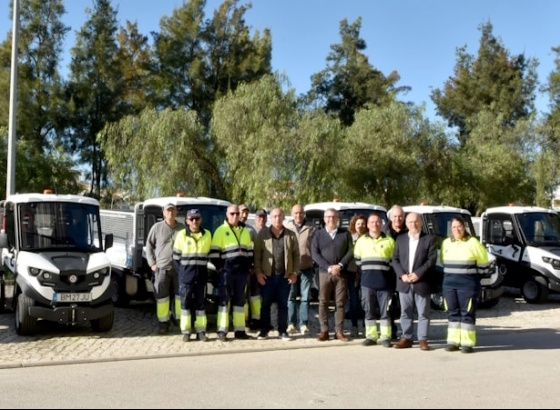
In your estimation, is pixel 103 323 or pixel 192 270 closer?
pixel 192 270

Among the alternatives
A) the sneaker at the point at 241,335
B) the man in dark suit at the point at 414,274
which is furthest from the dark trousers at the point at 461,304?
the sneaker at the point at 241,335

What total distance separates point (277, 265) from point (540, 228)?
8.64 metres

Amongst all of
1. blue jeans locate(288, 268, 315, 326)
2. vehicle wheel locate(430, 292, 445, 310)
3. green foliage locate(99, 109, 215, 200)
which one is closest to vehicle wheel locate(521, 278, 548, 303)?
vehicle wheel locate(430, 292, 445, 310)

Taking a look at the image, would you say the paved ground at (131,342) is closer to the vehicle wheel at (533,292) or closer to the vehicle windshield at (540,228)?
the vehicle wheel at (533,292)

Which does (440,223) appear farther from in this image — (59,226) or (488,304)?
(59,226)

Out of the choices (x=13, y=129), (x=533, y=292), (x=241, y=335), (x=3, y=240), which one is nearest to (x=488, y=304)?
(x=533, y=292)

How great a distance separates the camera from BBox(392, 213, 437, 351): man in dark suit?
9.63 metres

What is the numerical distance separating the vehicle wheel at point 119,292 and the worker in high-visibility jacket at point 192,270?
3.65 meters

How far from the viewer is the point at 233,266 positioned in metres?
10.2

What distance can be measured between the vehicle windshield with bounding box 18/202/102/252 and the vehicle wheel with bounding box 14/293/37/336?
0.95 meters

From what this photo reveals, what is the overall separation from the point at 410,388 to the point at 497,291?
7.57m

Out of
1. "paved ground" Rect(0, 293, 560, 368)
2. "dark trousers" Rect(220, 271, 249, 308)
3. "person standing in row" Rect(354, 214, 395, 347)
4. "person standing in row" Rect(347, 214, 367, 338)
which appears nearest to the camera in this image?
"paved ground" Rect(0, 293, 560, 368)

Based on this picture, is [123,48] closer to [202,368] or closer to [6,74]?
[6,74]

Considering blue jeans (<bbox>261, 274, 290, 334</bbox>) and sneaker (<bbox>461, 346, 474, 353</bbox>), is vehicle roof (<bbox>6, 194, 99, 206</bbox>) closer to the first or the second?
blue jeans (<bbox>261, 274, 290, 334</bbox>)
